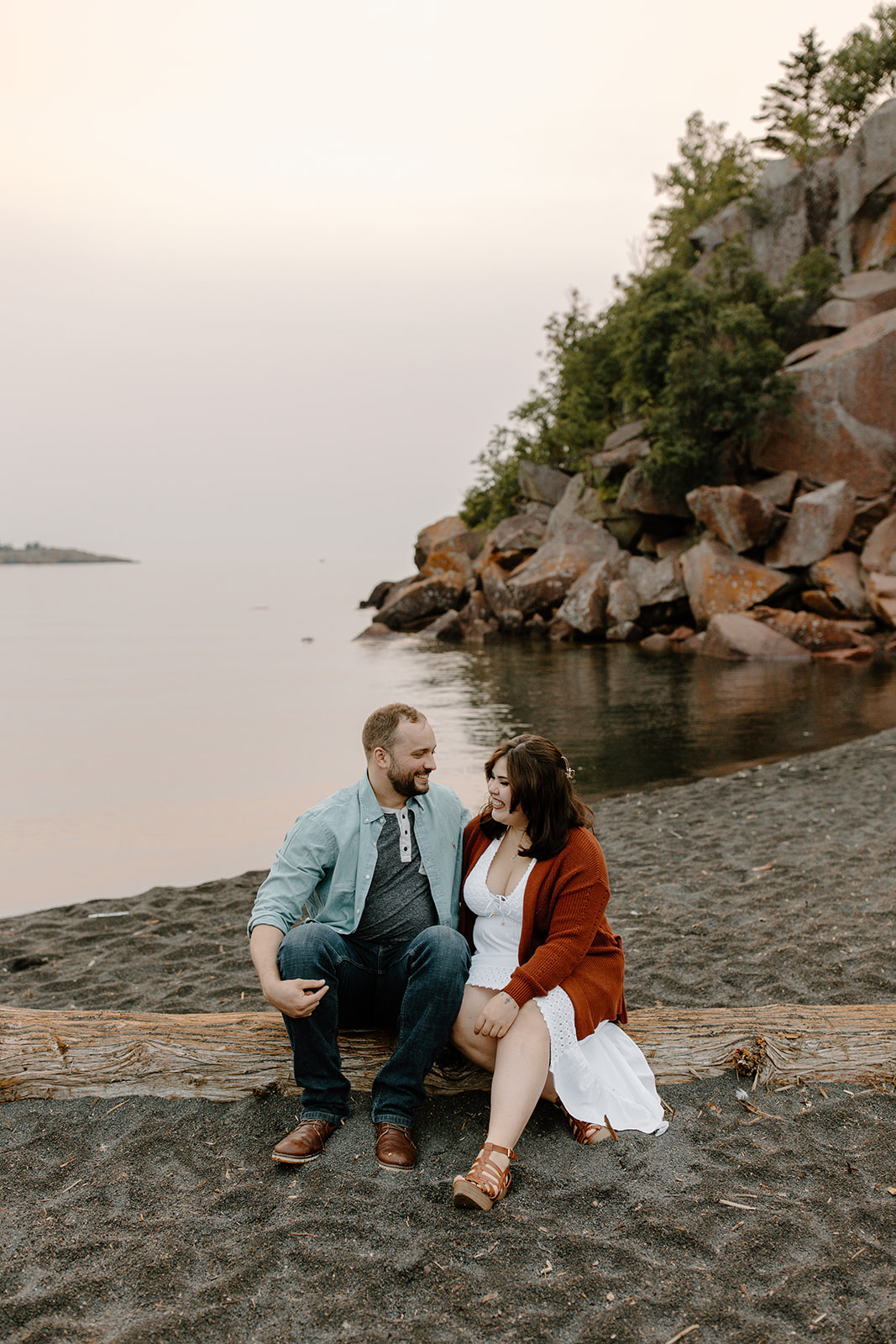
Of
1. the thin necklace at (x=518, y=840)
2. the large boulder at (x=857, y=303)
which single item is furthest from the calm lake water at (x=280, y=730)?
the large boulder at (x=857, y=303)

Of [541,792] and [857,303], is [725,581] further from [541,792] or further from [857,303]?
[541,792]

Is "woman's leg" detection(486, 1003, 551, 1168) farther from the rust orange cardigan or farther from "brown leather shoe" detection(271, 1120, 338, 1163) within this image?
"brown leather shoe" detection(271, 1120, 338, 1163)

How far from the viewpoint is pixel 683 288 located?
94.4ft

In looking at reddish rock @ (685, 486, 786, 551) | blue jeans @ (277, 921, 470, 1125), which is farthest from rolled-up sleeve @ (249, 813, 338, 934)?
reddish rock @ (685, 486, 786, 551)

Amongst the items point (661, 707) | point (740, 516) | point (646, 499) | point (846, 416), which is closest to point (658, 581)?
point (646, 499)

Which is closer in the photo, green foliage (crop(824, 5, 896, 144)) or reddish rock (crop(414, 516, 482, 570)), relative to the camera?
green foliage (crop(824, 5, 896, 144))

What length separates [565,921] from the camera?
319 centimetres

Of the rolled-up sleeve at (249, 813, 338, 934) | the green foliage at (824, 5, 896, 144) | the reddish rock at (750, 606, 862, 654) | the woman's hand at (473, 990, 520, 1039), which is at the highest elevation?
the green foliage at (824, 5, 896, 144)

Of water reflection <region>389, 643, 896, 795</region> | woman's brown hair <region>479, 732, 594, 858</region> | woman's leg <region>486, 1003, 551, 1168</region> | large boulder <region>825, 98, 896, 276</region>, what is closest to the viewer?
woman's leg <region>486, 1003, 551, 1168</region>

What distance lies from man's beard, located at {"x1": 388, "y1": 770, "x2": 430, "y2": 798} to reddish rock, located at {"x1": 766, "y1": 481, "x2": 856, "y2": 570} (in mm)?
24824

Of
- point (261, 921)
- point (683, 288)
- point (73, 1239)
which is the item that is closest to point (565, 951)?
point (261, 921)

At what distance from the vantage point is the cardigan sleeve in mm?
3084

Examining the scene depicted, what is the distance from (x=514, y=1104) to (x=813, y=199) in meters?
39.3

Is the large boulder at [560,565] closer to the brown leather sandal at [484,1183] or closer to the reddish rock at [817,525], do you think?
the reddish rock at [817,525]
